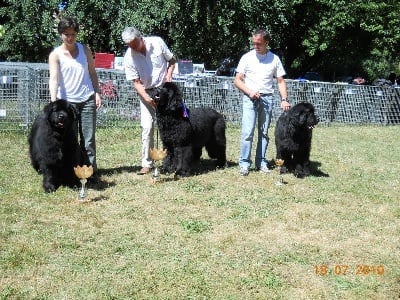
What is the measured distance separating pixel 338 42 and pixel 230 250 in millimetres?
16592

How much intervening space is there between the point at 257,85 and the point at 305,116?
2.69ft

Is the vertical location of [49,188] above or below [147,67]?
below

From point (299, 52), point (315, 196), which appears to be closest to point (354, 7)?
point (299, 52)

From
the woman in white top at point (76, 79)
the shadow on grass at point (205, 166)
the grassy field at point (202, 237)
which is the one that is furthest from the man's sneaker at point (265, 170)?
the woman in white top at point (76, 79)

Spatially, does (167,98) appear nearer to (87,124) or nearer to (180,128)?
(180,128)

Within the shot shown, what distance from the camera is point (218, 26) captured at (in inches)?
616

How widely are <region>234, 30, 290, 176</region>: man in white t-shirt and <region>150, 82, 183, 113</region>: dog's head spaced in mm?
965

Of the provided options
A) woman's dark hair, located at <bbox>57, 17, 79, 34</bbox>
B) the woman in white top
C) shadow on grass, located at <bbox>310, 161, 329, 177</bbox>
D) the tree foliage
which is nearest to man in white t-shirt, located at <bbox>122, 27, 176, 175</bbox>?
the woman in white top

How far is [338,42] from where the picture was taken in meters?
19.0

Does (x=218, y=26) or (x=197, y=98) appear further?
(x=218, y=26)

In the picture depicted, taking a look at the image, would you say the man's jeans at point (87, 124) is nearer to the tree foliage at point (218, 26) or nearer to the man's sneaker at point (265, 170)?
the man's sneaker at point (265, 170)

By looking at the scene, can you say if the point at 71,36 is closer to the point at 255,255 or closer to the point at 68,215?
the point at 68,215
